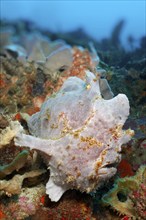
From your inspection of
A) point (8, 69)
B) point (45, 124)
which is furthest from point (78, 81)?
point (8, 69)

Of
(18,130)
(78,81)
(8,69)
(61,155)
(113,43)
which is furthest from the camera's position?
(113,43)

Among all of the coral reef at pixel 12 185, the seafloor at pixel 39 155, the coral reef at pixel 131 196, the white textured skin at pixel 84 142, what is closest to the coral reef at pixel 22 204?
the seafloor at pixel 39 155

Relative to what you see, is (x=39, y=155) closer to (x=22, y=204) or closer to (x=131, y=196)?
(x=22, y=204)

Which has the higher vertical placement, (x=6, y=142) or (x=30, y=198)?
(x=6, y=142)

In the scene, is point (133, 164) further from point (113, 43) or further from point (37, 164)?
point (113, 43)

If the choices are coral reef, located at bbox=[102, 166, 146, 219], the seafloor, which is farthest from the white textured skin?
coral reef, located at bbox=[102, 166, 146, 219]

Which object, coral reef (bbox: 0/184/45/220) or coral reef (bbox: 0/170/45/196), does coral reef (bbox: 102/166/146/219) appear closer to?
coral reef (bbox: 0/184/45/220)

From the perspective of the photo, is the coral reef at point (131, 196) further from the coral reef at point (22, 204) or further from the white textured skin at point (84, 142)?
the coral reef at point (22, 204)
